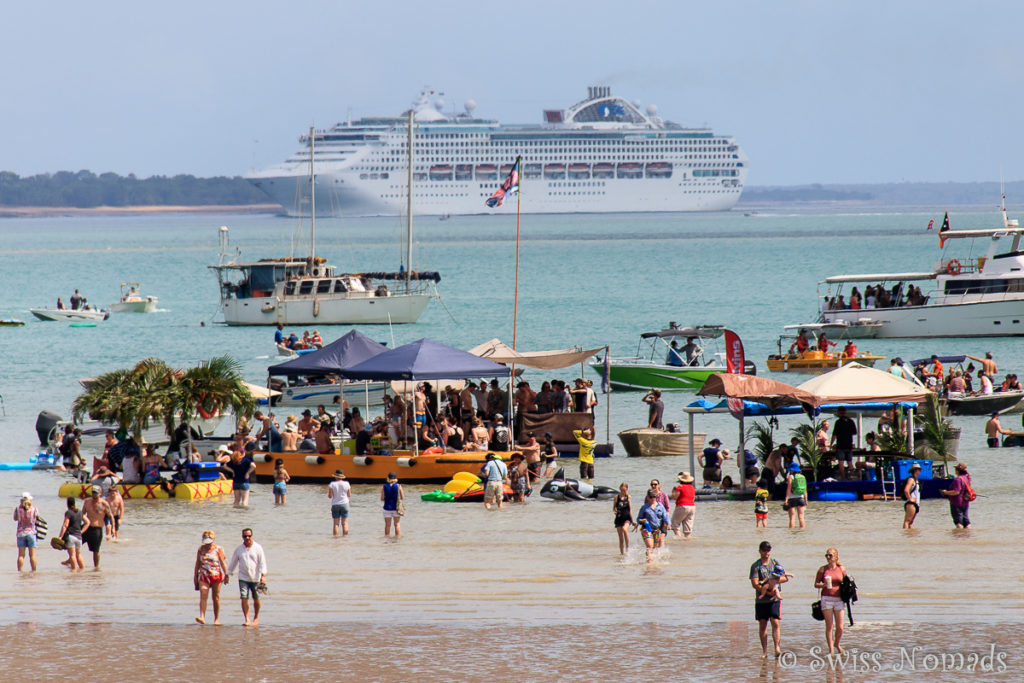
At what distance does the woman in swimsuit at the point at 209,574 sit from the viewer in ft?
41.3

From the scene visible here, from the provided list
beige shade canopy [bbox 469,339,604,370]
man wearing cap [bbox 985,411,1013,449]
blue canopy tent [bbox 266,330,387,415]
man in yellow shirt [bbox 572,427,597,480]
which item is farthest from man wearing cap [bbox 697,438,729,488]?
man wearing cap [bbox 985,411,1013,449]

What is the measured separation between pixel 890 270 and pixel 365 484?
80.2 metres

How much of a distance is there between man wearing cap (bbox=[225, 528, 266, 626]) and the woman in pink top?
4.95 meters

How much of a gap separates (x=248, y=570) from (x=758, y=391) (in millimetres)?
8305

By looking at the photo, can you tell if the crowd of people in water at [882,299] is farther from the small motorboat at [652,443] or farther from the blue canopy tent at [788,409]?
the blue canopy tent at [788,409]

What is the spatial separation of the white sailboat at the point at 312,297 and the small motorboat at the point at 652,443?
30274mm

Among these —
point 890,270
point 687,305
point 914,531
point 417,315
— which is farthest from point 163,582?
point 890,270

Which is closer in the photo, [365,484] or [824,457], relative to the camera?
Answer: [824,457]

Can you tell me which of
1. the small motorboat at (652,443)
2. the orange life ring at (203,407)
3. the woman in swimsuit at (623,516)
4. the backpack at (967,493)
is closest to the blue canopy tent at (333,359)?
the orange life ring at (203,407)

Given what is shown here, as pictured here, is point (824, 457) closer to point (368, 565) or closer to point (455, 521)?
point (455, 521)

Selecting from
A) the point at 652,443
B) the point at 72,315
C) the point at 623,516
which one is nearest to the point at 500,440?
the point at 652,443

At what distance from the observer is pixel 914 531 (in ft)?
53.9

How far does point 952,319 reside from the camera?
1743 inches

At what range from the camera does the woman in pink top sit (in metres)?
11.2
